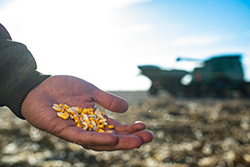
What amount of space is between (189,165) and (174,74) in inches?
473

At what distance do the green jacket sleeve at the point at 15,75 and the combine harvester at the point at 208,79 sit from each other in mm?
13395

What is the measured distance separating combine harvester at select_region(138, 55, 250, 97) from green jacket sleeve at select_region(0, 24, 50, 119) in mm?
13395

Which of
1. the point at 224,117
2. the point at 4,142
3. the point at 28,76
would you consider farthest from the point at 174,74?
the point at 28,76

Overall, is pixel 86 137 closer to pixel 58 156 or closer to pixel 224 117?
pixel 58 156

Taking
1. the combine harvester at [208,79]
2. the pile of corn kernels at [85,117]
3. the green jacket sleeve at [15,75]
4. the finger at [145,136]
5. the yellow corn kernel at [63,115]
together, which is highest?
the green jacket sleeve at [15,75]

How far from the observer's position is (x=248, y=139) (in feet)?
14.9

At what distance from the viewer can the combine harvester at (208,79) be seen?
14391 mm

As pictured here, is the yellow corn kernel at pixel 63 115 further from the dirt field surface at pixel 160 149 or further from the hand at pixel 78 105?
the dirt field surface at pixel 160 149

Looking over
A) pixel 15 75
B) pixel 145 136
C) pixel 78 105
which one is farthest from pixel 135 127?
pixel 15 75

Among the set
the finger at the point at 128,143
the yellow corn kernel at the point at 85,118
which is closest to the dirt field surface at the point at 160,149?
the yellow corn kernel at the point at 85,118

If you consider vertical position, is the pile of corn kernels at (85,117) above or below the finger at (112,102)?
below

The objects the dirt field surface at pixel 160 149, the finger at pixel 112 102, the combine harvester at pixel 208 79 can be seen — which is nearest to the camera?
the finger at pixel 112 102

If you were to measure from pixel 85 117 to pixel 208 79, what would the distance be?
14.4m

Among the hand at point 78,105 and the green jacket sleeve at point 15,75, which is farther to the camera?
the green jacket sleeve at point 15,75
